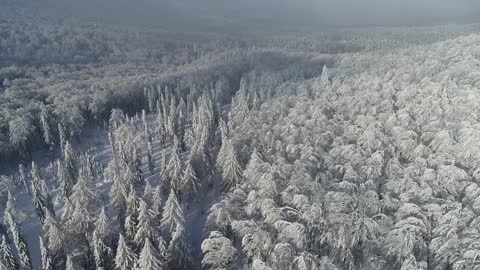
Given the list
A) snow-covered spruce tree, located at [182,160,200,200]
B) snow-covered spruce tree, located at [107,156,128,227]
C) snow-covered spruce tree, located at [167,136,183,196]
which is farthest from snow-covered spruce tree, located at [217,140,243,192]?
snow-covered spruce tree, located at [107,156,128,227]

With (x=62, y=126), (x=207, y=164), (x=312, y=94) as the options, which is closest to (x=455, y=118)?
(x=312, y=94)

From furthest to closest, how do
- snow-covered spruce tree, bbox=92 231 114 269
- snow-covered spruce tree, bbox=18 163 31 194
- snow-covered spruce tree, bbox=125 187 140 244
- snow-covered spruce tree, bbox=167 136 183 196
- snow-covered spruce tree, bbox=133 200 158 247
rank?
snow-covered spruce tree, bbox=18 163 31 194 < snow-covered spruce tree, bbox=167 136 183 196 < snow-covered spruce tree, bbox=125 187 140 244 < snow-covered spruce tree, bbox=133 200 158 247 < snow-covered spruce tree, bbox=92 231 114 269

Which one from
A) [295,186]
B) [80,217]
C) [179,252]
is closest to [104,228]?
[80,217]

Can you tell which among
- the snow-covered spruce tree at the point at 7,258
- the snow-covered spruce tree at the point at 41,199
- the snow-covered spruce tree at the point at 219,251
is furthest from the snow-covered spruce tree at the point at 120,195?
the snow-covered spruce tree at the point at 219,251

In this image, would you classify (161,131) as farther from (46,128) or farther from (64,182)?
(64,182)

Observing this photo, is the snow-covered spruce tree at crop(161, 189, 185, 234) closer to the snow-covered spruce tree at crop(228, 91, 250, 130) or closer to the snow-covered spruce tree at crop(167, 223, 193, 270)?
the snow-covered spruce tree at crop(167, 223, 193, 270)
